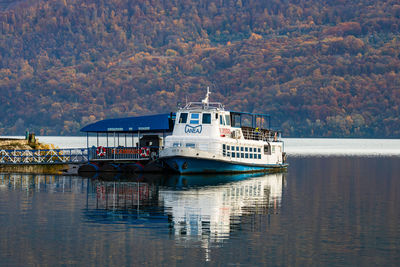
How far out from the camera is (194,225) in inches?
1473

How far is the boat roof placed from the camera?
266 feet

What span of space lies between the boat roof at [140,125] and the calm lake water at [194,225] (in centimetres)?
1704

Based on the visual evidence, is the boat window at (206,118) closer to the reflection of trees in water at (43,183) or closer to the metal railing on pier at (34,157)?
the metal railing on pier at (34,157)

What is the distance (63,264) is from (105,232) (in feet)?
23.2

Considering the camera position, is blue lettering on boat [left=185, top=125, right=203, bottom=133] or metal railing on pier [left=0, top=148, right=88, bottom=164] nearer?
blue lettering on boat [left=185, top=125, right=203, bottom=133]

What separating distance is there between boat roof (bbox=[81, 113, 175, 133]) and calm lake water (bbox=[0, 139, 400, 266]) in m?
17.0

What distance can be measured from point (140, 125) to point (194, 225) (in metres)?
45.0

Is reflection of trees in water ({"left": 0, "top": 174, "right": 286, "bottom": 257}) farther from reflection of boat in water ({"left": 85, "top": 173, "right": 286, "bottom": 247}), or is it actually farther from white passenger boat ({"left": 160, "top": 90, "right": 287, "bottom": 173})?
white passenger boat ({"left": 160, "top": 90, "right": 287, "bottom": 173})

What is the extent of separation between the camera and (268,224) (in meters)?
38.1

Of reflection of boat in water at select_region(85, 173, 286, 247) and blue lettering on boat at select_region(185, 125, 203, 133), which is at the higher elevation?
blue lettering on boat at select_region(185, 125, 203, 133)

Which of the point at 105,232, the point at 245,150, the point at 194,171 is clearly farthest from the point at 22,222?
the point at 245,150

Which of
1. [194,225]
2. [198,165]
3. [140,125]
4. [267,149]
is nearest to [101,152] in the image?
[140,125]

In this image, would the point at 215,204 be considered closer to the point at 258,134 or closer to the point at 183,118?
the point at 183,118

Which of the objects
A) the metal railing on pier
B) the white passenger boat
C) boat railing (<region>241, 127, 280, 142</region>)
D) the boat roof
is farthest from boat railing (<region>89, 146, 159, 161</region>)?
boat railing (<region>241, 127, 280, 142</region>)
